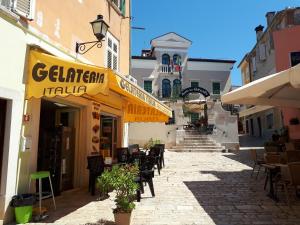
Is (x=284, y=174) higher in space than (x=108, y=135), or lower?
lower

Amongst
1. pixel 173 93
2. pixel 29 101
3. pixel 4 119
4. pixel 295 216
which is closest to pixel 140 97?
pixel 29 101

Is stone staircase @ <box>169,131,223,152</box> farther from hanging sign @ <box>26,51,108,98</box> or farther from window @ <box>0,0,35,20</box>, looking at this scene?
window @ <box>0,0,35,20</box>

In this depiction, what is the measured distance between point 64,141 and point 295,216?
6.25m

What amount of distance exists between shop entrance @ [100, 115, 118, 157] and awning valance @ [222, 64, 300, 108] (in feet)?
16.3

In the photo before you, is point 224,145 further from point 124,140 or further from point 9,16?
point 9,16

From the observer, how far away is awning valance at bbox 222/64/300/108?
5870mm

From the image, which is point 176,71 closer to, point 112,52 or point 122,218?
point 112,52

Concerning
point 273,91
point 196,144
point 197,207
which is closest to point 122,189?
point 197,207

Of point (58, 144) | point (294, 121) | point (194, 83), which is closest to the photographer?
point (58, 144)

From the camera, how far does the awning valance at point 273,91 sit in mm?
5870

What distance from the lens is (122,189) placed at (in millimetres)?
5426

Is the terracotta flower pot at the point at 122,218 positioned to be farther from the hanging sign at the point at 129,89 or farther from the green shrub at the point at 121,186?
the hanging sign at the point at 129,89

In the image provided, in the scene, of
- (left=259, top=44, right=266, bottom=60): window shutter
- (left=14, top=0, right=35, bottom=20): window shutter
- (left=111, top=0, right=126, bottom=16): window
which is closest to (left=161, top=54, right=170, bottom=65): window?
(left=259, top=44, right=266, bottom=60): window shutter

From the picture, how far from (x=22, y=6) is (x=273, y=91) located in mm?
7316
